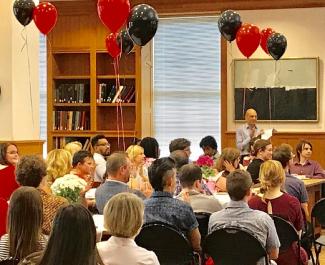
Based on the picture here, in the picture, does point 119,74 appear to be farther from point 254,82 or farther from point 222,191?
point 222,191

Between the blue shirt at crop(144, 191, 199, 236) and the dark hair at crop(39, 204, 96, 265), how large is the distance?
6.63 ft

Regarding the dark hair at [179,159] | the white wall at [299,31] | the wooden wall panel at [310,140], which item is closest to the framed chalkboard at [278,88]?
the white wall at [299,31]

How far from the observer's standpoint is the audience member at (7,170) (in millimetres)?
6105

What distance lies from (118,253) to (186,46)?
311 inches

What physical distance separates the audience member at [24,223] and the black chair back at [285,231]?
6.53 feet

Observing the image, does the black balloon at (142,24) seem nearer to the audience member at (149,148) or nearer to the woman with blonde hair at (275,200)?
the audience member at (149,148)

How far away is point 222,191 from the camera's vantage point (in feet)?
21.9

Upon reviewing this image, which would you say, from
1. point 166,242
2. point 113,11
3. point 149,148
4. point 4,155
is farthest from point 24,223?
point 149,148

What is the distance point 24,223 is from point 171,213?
1523mm

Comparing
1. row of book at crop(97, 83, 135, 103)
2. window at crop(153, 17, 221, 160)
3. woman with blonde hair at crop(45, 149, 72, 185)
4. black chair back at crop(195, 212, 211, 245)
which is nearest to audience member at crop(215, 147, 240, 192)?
woman with blonde hair at crop(45, 149, 72, 185)

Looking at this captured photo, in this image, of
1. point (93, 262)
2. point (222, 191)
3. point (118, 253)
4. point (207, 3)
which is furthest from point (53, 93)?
point (93, 262)

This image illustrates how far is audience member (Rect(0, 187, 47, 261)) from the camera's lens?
314cm

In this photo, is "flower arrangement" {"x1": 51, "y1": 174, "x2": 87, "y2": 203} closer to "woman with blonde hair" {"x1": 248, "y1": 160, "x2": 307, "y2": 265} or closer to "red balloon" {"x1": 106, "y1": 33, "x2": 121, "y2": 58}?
"woman with blonde hair" {"x1": 248, "y1": 160, "x2": 307, "y2": 265}

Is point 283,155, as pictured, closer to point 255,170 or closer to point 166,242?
point 255,170
